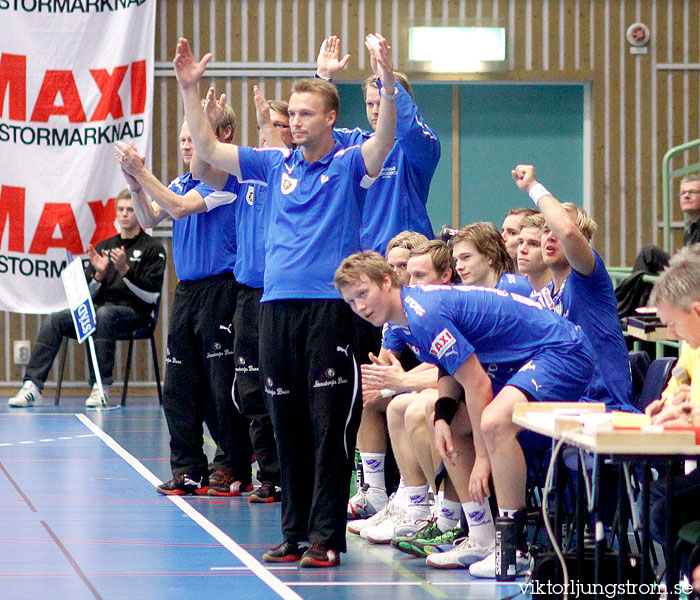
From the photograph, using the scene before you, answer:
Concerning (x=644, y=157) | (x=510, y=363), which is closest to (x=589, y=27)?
(x=644, y=157)

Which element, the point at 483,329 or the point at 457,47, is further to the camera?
the point at 457,47

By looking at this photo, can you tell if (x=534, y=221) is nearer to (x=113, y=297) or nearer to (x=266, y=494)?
(x=266, y=494)

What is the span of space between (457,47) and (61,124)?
153 inches

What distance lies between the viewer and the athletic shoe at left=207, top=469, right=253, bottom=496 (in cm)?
608

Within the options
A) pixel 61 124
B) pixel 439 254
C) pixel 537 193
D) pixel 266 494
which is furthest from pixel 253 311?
pixel 61 124

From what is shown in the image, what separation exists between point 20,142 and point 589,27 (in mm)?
5626

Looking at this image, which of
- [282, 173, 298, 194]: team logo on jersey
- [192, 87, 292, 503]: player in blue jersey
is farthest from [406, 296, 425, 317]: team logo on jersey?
[192, 87, 292, 503]: player in blue jersey

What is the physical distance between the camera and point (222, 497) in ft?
19.9

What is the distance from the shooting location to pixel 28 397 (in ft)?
33.4

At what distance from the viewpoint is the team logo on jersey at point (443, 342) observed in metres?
3.96

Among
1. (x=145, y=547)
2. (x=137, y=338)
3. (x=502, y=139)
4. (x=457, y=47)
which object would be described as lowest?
(x=145, y=547)

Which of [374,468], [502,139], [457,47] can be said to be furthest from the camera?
[502,139]

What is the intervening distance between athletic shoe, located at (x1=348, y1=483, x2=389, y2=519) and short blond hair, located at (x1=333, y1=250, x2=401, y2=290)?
162cm

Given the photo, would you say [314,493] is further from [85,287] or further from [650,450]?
[85,287]
